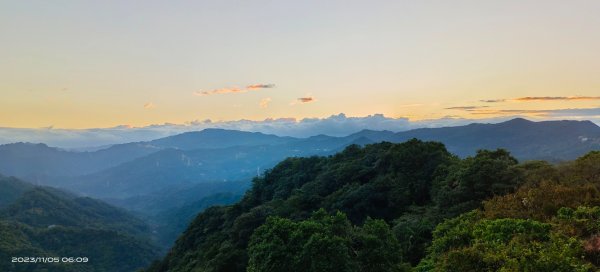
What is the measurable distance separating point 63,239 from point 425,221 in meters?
130

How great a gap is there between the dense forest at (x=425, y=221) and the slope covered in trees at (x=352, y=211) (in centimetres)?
6

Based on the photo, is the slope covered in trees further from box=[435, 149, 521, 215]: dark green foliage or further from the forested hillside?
the forested hillside

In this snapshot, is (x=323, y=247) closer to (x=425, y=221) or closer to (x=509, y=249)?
(x=509, y=249)

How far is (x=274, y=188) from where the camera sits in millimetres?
68562

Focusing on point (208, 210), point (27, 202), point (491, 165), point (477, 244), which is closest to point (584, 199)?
point (477, 244)

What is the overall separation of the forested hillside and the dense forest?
6192 cm

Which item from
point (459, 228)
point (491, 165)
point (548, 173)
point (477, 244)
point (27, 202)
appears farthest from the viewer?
point (27, 202)

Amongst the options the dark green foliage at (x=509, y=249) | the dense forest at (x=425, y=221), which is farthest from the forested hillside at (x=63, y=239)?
the dark green foliage at (x=509, y=249)

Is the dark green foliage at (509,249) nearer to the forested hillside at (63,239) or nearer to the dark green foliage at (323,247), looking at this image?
the dark green foliage at (323,247)

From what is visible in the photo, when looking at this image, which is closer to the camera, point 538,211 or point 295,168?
point 538,211

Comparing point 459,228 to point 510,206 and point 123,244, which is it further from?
→ point 123,244

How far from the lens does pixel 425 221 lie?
27.6m

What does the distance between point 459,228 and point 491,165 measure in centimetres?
1612

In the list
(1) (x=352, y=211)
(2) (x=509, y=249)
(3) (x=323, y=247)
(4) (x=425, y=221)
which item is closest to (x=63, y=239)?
(1) (x=352, y=211)
